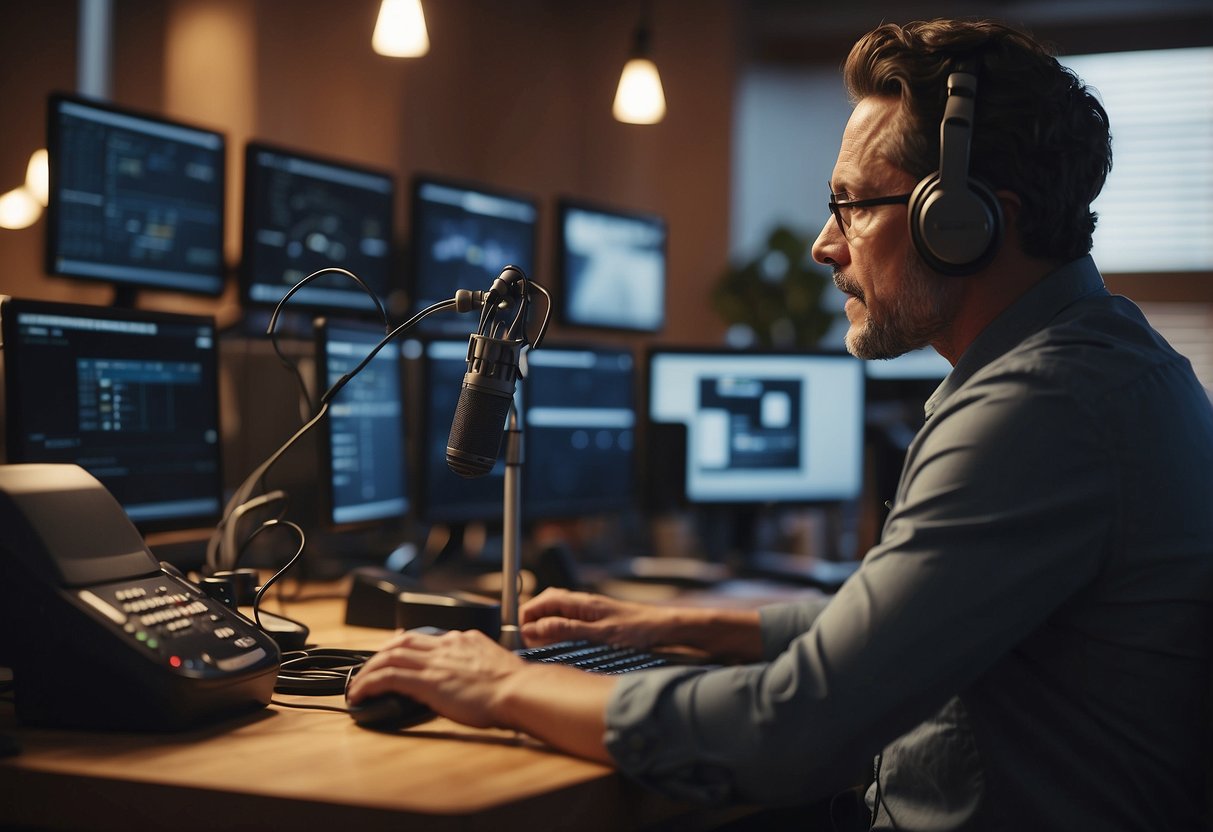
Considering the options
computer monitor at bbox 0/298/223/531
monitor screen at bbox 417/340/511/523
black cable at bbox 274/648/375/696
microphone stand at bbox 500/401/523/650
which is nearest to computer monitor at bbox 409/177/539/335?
monitor screen at bbox 417/340/511/523

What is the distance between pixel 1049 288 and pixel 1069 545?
1.01 ft

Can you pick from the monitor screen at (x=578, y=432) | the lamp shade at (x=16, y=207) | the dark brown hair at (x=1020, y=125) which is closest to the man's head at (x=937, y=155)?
the dark brown hair at (x=1020, y=125)

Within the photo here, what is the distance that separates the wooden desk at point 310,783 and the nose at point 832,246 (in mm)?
615

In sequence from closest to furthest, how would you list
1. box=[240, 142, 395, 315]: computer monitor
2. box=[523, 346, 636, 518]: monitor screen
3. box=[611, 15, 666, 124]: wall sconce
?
box=[240, 142, 395, 315]: computer monitor → box=[523, 346, 636, 518]: monitor screen → box=[611, 15, 666, 124]: wall sconce

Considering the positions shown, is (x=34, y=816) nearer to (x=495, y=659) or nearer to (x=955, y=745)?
(x=495, y=659)

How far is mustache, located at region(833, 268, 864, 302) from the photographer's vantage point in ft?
4.40

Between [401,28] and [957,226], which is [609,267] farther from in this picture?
[957,226]

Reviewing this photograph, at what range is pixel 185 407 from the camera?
1.77 m

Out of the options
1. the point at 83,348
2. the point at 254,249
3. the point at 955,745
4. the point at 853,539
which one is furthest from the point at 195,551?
the point at 853,539

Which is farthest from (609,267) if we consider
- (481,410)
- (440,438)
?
(481,410)

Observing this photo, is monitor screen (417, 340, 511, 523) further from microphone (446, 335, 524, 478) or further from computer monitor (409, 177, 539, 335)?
microphone (446, 335, 524, 478)

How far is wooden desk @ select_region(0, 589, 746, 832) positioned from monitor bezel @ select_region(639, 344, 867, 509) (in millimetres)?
1764

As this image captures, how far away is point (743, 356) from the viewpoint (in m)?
2.92

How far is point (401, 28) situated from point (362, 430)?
104 cm
